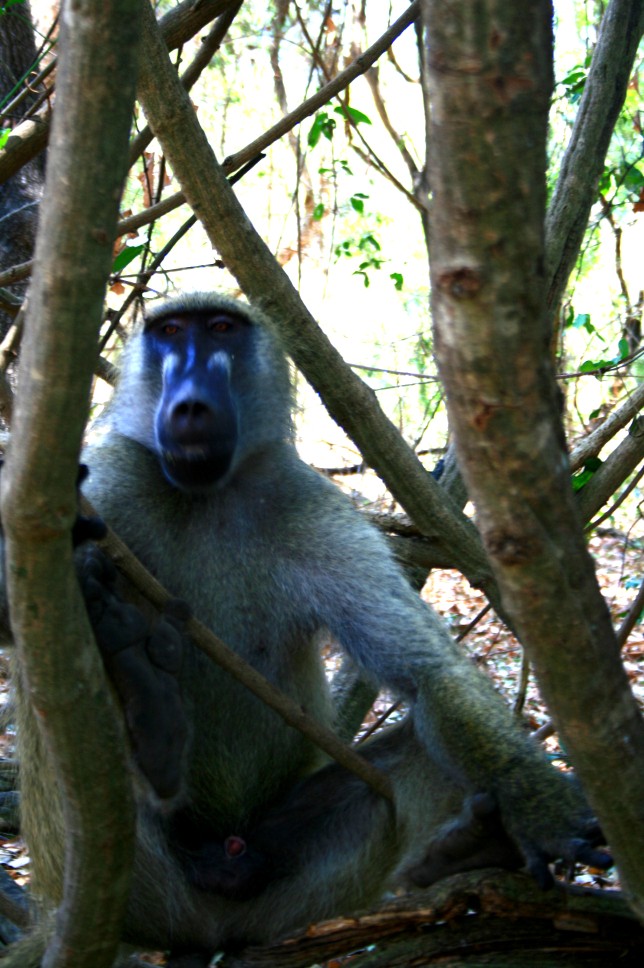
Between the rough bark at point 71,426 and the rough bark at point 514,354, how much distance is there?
17.5 inches

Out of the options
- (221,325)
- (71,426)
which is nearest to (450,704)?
(221,325)

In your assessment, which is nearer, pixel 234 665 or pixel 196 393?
pixel 234 665

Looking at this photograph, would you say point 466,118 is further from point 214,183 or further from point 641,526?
point 641,526

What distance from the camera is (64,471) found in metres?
1.63

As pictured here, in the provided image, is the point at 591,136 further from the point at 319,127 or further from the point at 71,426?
the point at 71,426

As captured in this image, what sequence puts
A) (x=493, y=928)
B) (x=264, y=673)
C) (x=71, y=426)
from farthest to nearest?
(x=264, y=673), (x=493, y=928), (x=71, y=426)

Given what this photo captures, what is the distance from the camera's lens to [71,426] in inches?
62.3

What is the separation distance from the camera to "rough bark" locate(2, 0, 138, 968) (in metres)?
1.44

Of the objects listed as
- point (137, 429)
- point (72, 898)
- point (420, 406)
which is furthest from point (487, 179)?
point (420, 406)

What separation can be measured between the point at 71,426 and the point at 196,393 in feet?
3.96

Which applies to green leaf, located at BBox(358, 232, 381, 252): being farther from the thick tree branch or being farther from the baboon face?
the baboon face

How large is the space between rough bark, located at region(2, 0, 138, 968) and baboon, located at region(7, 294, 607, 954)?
2.20 ft

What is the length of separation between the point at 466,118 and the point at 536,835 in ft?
5.83

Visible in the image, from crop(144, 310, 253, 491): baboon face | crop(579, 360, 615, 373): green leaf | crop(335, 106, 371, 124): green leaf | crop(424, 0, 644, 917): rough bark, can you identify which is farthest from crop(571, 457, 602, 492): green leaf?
crop(424, 0, 644, 917): rough bark
